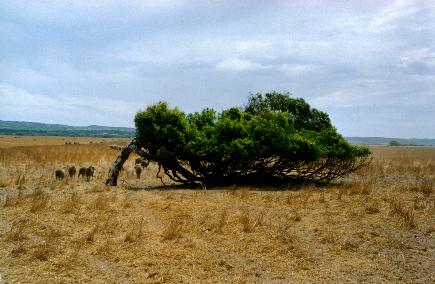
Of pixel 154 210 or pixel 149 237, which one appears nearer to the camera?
pixel 149 237

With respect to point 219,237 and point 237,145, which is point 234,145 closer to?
point 237,145

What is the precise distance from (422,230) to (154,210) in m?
6.44

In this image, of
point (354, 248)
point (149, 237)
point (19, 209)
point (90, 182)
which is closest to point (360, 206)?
point (354, 248)

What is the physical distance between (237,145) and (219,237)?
22.7 feet

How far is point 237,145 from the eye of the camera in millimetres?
16234

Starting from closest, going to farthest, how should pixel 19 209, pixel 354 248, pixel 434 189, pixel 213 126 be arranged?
pixel 354 248 → pixel 19 209 → pixel 434 189 → pixel 213 126

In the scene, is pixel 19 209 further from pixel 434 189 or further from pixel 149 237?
pixel 434 189

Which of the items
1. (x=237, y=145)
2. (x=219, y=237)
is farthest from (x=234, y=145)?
(x=219, y=237)

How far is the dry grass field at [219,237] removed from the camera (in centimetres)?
753

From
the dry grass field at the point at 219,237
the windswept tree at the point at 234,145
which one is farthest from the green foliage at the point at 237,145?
the dry grass field at the point at 219,237

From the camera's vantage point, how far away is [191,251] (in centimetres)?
862

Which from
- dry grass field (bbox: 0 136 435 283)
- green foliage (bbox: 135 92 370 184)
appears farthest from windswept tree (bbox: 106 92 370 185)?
dry grass field (bbox: 0 136 435 283)

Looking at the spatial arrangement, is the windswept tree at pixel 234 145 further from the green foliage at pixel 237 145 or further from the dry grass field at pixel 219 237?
the dry grass field at pixel 219 237

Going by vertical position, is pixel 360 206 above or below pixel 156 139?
below
